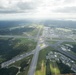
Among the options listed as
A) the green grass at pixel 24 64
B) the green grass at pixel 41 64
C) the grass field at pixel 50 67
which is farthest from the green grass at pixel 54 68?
the green grass at pixel 24 64

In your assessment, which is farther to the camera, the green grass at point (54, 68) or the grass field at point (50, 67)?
the grass field at point (50, 67)

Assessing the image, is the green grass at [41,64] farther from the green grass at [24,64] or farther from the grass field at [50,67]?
the green grass at [24,64]

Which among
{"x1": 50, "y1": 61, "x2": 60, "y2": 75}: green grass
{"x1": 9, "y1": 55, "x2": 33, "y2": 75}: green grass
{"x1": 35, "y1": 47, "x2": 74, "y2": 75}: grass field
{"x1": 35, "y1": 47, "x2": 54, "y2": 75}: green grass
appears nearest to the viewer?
{"x1": 35, "y1": 47, "x2": 54, "y2": 75}: green grass

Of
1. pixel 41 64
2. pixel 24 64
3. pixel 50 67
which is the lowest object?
pixel 24 64

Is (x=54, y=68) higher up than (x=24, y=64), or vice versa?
(x=54, y=68)

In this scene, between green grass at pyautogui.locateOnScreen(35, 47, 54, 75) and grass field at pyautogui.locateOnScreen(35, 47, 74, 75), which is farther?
grass field at pyautogui.locateOnScreen(35, 47, 74, 75)

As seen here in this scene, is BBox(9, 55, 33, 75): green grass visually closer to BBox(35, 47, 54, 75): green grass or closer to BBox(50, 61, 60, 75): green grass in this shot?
BBox(35, 47, 54, 75): green grass

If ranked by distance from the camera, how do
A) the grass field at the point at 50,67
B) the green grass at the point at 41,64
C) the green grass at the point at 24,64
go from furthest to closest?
the green grass at the point at 24,64, the grass field at the point at 50,67, the green grass at the point at 41,64

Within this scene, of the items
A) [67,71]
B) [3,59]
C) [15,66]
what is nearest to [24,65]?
[15,66]

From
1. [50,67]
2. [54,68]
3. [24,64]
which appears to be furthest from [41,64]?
[24,64]

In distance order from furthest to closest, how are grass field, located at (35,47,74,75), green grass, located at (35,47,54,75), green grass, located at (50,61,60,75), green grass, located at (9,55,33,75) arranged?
green grass, located at (9,55,33,75)
grass field, located at (35,47,74,75)
green grass, located at (50,61,60,75)
green grass, located at (35,47,54,75)

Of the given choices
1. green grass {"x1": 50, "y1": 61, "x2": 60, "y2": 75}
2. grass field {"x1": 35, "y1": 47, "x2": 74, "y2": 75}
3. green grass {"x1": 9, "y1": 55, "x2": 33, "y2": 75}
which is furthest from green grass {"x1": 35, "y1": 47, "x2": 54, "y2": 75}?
green grass {"x1": 9, "y1": 55, "x2": 33, "y2": 75}

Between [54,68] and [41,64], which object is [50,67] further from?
[41,64]
